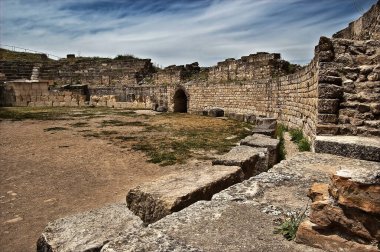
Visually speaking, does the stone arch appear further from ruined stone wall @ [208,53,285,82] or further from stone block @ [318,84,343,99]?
stone block @ [318,84,343,99]

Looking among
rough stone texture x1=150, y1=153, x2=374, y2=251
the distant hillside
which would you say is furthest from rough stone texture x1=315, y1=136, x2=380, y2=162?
the distant hillside

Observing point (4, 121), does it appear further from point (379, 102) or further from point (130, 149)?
point (379, 102)

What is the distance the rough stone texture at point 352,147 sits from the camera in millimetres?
4211

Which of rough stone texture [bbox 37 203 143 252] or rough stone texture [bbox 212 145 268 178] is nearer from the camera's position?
rough stone texture [bbox 37 203 143 252]

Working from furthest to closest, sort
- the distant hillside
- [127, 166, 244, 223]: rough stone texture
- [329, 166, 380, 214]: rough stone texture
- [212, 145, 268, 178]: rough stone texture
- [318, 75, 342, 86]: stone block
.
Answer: the distant hillside
[318, 75, 342, 86]: stone block
[212, 145, 268, 178]: rough stone texture
[127, 166, 244, 223]: rough stone texture
[329, 166, 380, 214]: rough stone texture

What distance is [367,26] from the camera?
23.2 feet

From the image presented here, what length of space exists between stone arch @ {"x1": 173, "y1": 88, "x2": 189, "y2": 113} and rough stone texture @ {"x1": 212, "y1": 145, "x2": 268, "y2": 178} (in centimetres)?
1791

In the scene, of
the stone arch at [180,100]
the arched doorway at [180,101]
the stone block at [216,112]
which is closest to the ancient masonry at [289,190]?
the stone block at [216,112]

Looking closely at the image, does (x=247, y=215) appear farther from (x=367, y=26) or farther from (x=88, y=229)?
(x=367, y=26)

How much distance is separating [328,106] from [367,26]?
2.84 metres

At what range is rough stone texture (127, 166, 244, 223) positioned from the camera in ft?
10.4

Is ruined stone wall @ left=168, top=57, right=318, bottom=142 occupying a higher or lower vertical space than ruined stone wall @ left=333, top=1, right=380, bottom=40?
lower

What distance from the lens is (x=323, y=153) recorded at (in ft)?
15.7

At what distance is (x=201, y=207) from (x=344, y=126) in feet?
12.3
